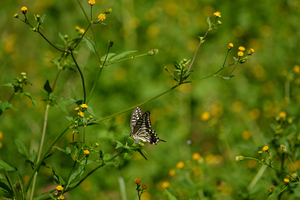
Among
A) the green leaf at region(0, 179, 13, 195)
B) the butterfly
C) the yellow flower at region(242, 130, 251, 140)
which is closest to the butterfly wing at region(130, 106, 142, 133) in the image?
the butterfly

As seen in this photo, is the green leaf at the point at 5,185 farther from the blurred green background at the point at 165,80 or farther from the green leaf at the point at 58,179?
the blurred green background at the point at 165,80

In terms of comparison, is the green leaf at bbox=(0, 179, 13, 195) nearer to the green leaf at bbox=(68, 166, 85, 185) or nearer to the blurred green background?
the green leaf at bbox=(68, 166, 85, 185)

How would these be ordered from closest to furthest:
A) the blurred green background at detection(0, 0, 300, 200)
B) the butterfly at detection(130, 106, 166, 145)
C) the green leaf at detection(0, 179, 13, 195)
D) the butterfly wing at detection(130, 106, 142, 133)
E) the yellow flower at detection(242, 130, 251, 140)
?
the green leaf at detection(0, 179, 13, 195) → the butterfly at detection(130, 106, 166, 145) → the butterfly wing at detection(130, 106, 142, 133) → the blurred green background at detection(0, 0, 300, 200) → the yellow flower at detection(242, 130, 251, 140)

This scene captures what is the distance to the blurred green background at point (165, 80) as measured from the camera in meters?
3.29

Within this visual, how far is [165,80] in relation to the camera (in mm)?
4289

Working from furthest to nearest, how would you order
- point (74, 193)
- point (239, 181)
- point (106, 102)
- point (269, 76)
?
point (269, 76) → point (106, 102) → point (74, 193) → point (239, 181)

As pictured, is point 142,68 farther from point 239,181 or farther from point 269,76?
point 239,181

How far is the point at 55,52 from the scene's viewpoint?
189 inches

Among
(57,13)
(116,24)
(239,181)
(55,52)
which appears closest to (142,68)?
(116,24)

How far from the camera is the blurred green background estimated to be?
3293mm

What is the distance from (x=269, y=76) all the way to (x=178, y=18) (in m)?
1.85

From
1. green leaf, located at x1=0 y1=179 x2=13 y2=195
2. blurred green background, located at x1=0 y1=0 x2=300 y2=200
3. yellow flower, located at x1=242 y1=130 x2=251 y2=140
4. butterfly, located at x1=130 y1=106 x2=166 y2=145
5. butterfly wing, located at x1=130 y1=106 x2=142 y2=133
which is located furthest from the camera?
yellow flower, located at x1=242 y1=130 x2=251 y2=140

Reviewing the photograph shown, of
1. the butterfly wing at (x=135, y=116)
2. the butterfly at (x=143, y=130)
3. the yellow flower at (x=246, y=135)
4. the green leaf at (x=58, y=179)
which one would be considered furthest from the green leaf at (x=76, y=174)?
the yellow flower at (x=246, y=135)

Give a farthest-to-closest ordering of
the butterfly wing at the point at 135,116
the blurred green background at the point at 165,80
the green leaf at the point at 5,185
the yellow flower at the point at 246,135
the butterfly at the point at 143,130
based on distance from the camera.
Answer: the yellow flower at the point at 246,135, the blurred green background at the point at 165,80, the butterfly wing at the point at 135,116, the butterfly at the point at 143,130, the green leaf at the point at 5,185
